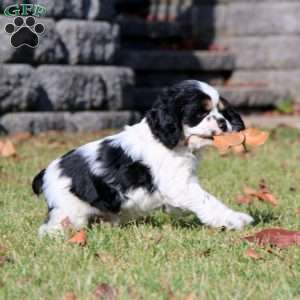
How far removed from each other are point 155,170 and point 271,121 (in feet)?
22.7

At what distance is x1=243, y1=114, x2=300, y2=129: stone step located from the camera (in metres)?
11.4

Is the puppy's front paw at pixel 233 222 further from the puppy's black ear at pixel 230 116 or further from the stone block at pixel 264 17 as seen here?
the stone block at pixel 264 17

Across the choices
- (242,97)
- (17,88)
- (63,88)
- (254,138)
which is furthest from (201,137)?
(242,97)

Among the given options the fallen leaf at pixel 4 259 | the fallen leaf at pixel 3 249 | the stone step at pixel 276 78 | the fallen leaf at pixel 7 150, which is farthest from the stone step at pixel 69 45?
the fallen leaf at pixel 4 259

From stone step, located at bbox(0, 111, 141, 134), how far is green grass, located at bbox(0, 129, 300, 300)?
3.40m

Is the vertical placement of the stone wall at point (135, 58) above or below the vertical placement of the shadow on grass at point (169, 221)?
below

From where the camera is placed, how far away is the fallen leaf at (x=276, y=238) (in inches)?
185

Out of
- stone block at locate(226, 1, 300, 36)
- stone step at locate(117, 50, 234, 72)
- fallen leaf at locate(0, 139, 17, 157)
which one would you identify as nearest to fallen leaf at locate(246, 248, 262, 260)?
fallen leaf at locate(0, 139, 17, 157)

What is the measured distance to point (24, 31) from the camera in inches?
388

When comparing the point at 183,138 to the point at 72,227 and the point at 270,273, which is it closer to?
the point at 72,227

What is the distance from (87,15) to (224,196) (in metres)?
4.69

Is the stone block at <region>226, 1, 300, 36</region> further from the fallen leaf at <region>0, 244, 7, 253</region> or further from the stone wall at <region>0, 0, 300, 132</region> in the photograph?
the fallen leaf at <region>0, 244, 7, 253</region>

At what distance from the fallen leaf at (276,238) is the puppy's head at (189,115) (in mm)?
666

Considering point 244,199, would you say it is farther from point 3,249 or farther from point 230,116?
point 3,249
